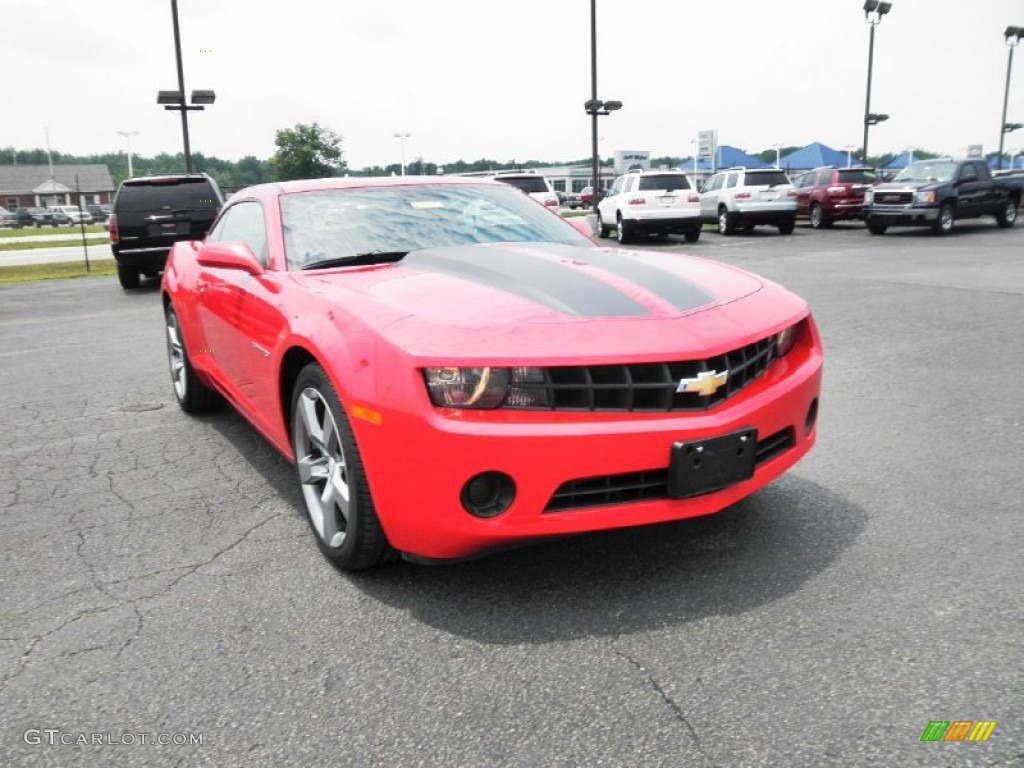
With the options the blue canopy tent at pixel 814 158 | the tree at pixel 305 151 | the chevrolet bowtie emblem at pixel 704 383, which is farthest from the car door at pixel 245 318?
the tree at pixel 305 151

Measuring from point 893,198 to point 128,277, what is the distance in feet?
55.9

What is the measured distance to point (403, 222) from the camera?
3.93 meters

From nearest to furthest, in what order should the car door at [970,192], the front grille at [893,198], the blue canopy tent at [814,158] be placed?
1. the front grille at [893,198]
2. the car door at [970,192]
3. the blue canopy tent at [814,158]

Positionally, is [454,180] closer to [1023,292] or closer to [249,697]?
[249,697]

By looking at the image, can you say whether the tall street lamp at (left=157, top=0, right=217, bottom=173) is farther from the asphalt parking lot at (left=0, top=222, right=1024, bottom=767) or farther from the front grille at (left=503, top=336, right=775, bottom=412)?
the front grille at (left=503, top=336, right=775, bottom=412)

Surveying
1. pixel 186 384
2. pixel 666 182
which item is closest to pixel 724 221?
pixel 666 182

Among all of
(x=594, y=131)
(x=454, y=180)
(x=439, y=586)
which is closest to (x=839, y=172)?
(x=594, y=131)

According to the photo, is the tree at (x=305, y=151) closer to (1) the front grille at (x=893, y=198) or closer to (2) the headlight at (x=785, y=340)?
(1) the front grille at (x=893, y=198)

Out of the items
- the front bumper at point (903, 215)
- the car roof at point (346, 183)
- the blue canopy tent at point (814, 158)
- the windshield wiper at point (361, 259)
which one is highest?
the blue canopy tent at point (814, 158)

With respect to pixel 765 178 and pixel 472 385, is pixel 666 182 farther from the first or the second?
pixel 472 385

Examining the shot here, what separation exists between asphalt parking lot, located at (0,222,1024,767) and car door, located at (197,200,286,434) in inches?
19.9

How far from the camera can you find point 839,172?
2475 cm

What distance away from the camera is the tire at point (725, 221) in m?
23.0

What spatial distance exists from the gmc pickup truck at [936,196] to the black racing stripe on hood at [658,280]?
751 inches
